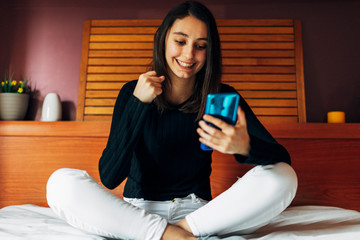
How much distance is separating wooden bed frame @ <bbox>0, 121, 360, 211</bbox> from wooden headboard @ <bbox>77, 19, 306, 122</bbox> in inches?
8.6

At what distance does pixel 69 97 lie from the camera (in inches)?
81.0

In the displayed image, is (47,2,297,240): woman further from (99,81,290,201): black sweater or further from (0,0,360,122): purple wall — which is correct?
(0,0,360,122): purple wall

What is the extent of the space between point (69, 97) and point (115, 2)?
746 millimetres

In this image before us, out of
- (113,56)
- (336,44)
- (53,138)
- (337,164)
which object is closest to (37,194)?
(53,138)

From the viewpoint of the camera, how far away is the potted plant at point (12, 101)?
1870 mm

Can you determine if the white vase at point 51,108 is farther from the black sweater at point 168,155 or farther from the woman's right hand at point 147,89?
the woman's right hand at point 147,89

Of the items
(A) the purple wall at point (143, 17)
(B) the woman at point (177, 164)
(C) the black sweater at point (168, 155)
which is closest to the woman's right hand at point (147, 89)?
(B) the woman at point (177, 164)

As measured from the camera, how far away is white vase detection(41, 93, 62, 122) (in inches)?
74.6

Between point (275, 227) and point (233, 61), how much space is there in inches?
47.2

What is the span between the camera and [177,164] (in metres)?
1.19

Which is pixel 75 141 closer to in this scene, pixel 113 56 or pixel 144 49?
pixel 113 56

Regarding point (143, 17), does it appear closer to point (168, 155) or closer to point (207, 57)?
point (207, 57)

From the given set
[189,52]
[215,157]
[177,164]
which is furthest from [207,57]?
[215,157]

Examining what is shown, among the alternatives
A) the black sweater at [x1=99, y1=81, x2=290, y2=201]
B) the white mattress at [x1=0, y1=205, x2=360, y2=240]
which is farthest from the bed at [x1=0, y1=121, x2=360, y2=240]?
the black sweater at [x1=99, y1=81, x2=290, y2=201]
